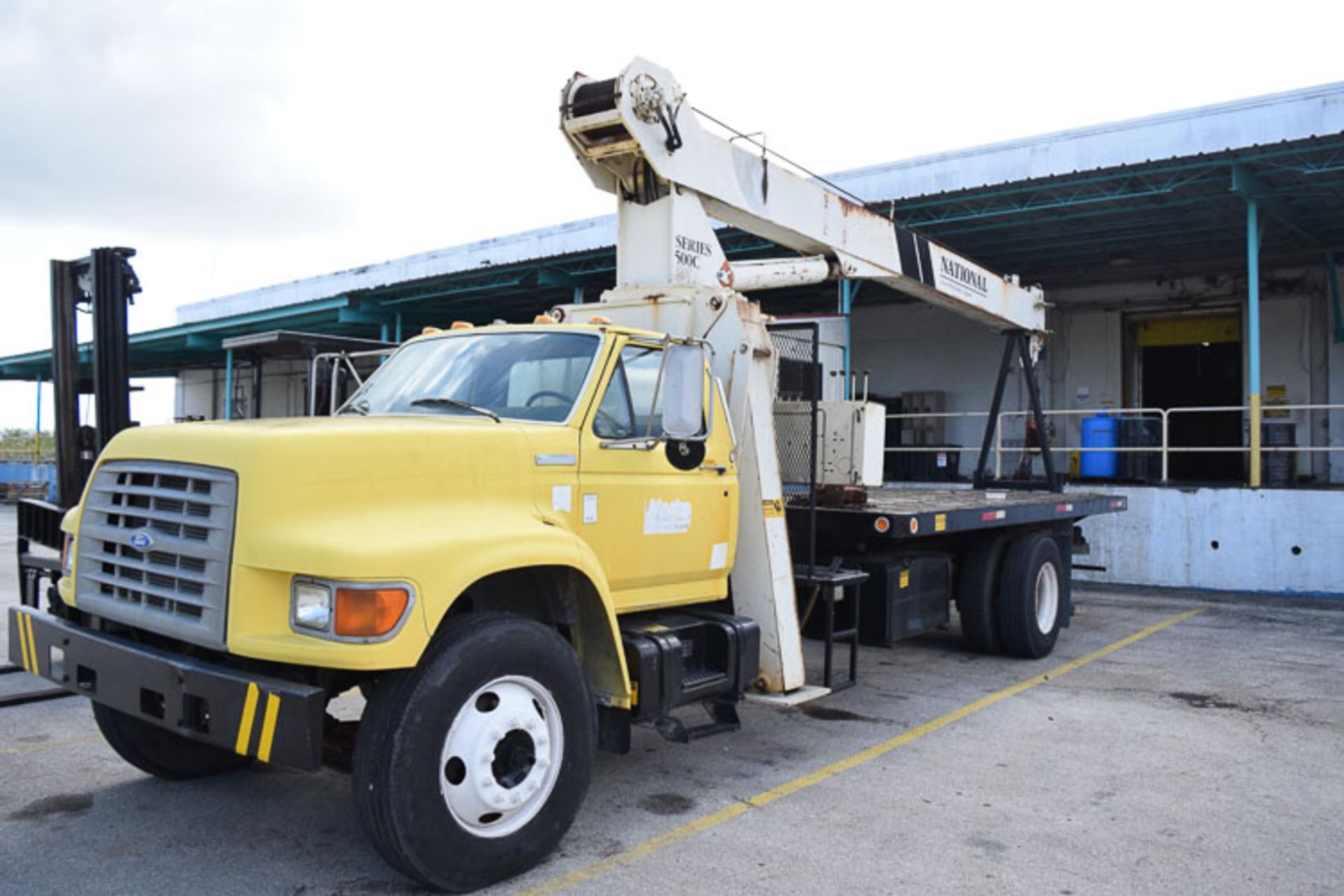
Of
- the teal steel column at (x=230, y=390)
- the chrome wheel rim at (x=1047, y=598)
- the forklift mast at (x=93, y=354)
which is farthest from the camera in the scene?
the teal steel column at (x=230, y=390)

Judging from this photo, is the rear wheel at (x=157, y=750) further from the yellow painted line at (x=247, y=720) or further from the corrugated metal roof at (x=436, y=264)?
the corrugated metal roof at (x=436, y=264)

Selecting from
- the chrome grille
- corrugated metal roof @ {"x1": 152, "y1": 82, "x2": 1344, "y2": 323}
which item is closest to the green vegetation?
corrugated metal roof @ {"x1": 152, "y1": 82, "x2": 1344, "y2": 323}

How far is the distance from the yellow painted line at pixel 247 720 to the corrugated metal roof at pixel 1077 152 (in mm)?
13557

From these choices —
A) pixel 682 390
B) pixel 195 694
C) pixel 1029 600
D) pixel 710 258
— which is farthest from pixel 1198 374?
pixel 195 694

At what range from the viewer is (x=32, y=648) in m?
4.54

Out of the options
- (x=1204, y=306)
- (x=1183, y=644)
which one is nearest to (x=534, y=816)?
(x=1183, y=644)

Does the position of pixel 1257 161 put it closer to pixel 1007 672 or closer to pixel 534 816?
pixel 1007 672

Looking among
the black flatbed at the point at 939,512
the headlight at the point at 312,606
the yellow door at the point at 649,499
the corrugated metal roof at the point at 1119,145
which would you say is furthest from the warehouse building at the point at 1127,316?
the headlight at the point at 312,606

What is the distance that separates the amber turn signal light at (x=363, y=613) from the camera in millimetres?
3574

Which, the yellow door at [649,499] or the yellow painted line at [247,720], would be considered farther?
the yellow door at [649,499]

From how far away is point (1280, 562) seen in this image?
13203 mm

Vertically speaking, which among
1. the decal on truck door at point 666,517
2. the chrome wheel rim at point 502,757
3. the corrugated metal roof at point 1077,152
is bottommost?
the chrome wheel rim at point 502,757

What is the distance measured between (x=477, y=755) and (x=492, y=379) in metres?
1.94

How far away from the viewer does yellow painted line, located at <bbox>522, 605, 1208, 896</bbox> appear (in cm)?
416
